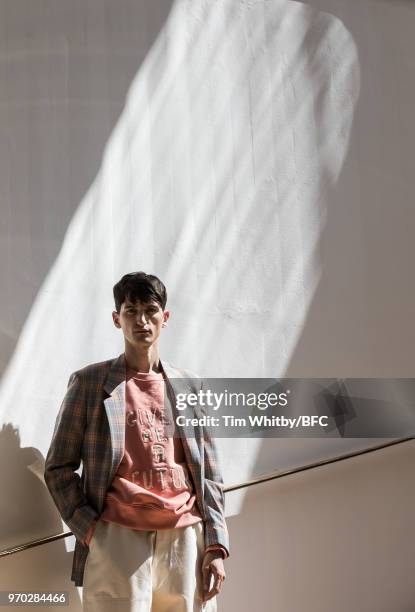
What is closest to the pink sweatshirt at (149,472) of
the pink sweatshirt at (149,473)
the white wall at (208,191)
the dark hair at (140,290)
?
the pink sweatshirt at (149,473)

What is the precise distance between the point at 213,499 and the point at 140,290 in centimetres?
69

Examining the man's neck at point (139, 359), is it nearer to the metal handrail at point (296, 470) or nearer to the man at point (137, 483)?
the man at point (137, 483)

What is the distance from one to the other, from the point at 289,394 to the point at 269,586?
2.41 ft

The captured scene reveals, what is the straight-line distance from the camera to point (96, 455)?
2.61m

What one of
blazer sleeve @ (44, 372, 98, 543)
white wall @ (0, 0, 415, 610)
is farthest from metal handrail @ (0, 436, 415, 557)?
blazer sleeve @ (44, 372, 98, 543)

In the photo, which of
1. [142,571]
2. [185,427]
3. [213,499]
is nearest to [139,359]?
[185,427]

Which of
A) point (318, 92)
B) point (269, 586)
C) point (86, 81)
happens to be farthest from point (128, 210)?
point (269, 586)

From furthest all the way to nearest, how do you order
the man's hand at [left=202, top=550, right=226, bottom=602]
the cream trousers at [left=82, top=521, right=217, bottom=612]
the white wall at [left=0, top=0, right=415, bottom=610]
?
the white wall at [left=0, top=0, right=415, bottom=610] < the man's hand at [left=202, top=550, right=226, bottom=602] < the cream trousers at [left=82, top=521, right=217, bottom=612]

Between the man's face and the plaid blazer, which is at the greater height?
the man's face

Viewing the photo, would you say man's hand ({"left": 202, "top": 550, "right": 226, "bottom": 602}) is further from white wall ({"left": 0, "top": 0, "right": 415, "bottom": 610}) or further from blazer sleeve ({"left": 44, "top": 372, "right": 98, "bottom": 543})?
white wall ({"left": 0, "top": 0, "right": 415, "bottom": 610})

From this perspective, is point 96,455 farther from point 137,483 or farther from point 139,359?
point 139,359

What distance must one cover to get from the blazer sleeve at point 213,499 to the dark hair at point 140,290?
0.46m

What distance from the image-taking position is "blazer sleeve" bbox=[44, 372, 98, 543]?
2.55 metres

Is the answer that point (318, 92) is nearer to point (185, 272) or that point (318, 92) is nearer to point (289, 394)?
point (185, 272)
